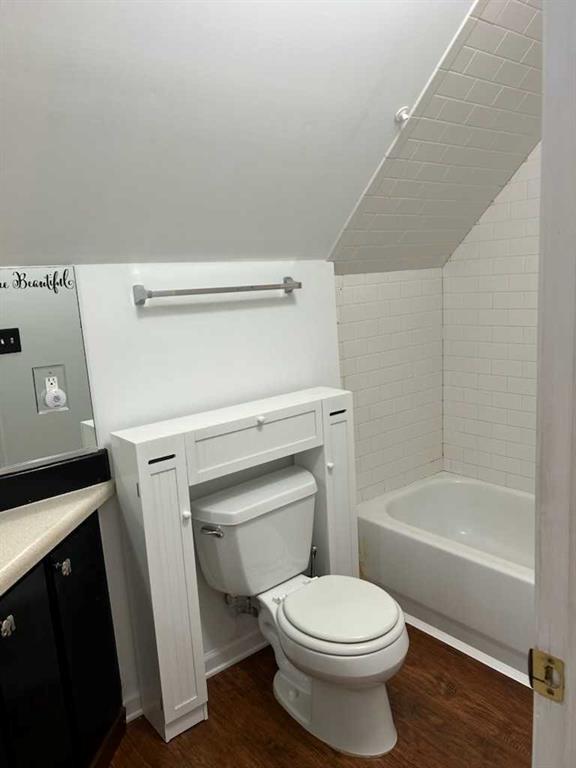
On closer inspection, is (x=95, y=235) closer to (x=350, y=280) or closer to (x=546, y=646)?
(x=350, y=280)

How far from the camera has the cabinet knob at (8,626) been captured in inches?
49.9

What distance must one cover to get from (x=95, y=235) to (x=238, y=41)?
0.68 metres

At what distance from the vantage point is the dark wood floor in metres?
1.76

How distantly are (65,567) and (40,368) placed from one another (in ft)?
1.94

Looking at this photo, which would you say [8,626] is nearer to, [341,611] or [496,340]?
[341,611]

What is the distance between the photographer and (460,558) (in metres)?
2.23

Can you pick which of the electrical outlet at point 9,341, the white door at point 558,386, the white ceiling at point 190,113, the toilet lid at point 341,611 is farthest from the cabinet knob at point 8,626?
the white door at point 558,386

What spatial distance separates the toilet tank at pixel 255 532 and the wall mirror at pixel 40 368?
52 centimetres

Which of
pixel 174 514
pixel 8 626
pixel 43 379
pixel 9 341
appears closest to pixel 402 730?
pixel 174 514

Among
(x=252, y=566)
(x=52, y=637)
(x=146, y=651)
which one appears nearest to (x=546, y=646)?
(x=52, y=637)

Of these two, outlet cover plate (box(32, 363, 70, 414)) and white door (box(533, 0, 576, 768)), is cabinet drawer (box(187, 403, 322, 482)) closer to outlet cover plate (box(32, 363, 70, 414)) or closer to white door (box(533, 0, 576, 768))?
outlet cover plate (box(32, 363, 70, 414))

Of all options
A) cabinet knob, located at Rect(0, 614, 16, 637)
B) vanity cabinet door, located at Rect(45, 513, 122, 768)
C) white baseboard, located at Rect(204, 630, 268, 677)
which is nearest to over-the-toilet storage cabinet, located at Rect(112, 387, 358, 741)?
vanity cabinet door, located at Rect(45, 513, 122, 768)

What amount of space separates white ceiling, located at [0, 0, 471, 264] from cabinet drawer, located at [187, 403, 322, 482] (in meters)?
0.62

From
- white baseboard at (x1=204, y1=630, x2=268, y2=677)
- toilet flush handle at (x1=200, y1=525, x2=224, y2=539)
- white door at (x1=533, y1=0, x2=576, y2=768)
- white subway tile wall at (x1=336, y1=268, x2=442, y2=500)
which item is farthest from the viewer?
white subway tile wall at (x1=336, y1=268, x2=442, y2=500)
